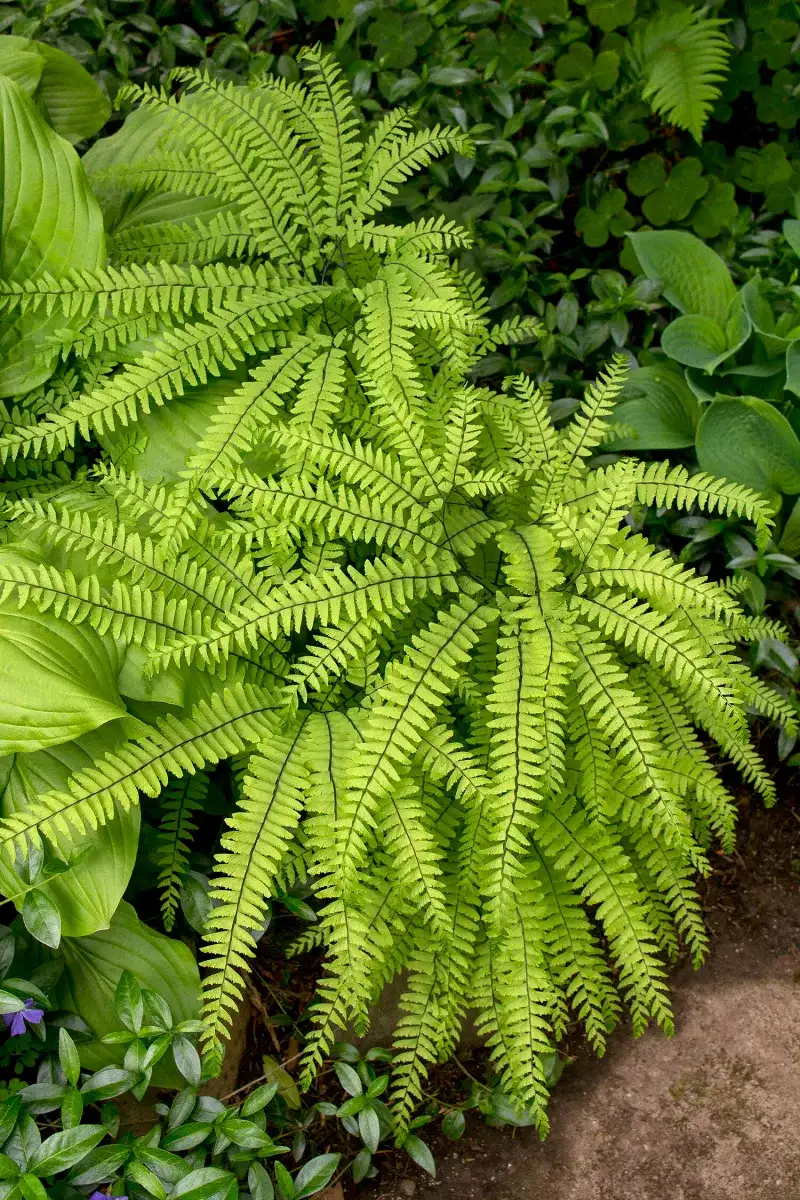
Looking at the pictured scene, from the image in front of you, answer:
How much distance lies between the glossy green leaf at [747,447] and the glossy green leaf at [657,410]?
121mm

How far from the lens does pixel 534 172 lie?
3982 mm

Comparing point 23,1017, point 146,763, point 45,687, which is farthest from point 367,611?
point 23,1017

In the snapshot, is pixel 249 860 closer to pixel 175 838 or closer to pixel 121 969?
pixel 175 838

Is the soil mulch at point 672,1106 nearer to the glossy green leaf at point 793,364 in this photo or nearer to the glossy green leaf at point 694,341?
the glossy green leaf at point 793,364

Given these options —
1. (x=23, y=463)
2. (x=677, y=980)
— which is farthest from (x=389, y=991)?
(x=23, y=463)

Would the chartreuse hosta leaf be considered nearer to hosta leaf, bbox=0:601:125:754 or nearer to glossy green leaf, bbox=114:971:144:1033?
hosta leaf, bbox=0:601:125:754

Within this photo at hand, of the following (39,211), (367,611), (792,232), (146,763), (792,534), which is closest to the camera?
(146,763)

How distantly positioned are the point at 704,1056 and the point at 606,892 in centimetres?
86

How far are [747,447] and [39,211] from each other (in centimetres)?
257

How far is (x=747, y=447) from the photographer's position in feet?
11.0

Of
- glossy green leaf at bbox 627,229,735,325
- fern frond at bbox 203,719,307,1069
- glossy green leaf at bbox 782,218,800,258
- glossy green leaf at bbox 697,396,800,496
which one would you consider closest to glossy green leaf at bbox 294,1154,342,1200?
fern frond at bbox 203,719,307,1069

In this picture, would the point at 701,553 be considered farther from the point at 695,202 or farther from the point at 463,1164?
the point at 463,1164

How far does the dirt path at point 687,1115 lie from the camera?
2766 millimetres

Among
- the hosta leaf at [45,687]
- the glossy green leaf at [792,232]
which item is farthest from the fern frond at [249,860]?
the glossy green leaf at [792,232]
